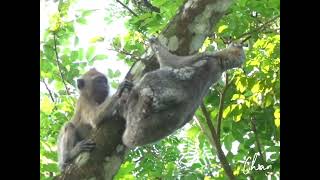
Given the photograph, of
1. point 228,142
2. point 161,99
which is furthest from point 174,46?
point 228,142

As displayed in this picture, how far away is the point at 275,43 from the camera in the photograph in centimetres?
823

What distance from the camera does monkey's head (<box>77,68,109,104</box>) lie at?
29.2ft

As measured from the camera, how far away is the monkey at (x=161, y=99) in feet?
18.6

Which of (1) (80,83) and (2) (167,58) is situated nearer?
(2) (167,58)

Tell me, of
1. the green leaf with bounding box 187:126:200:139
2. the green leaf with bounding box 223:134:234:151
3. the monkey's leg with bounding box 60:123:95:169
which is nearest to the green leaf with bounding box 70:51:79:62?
the monkey's leg with bounding box 60:123:95:169

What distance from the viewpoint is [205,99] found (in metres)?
8.92

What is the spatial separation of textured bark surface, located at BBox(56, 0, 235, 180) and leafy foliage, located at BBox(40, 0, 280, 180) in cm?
186

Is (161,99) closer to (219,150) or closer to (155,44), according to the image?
(155,44)

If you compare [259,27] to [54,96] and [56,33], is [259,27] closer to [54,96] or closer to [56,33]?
[56,33]

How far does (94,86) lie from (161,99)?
3428 millimetres

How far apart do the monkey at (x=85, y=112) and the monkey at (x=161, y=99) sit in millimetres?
1226

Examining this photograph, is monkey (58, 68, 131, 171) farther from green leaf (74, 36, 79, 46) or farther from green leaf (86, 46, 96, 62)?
green leaf (74, 36, 79, 46)
